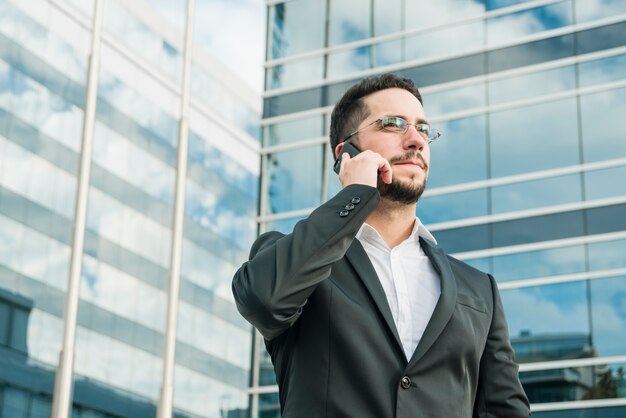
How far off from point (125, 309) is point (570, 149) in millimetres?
23494

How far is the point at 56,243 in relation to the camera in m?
33.8

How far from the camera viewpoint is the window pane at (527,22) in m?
18.2

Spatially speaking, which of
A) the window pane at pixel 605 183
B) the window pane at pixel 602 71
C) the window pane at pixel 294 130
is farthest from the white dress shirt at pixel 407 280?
the window pane at pixel 294 130

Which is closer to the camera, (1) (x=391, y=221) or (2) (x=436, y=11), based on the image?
(1) (x=391, y=221)

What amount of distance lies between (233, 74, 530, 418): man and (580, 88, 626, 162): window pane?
48.4 ft

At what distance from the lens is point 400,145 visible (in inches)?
111

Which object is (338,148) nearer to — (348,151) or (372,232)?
(348,151)

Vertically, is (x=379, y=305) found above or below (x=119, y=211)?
below

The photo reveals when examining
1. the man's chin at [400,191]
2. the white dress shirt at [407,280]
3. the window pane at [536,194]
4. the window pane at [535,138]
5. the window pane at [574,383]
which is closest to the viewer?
the white dress shirt at [407,280]

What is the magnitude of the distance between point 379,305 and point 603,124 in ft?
50.5

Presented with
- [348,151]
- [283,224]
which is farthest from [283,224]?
[348,151]

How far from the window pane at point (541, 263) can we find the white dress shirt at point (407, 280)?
47.1ft

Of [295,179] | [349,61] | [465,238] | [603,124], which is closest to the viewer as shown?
[603,124]

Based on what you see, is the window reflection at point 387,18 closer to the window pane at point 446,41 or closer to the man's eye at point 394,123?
the window pane at point 446,41
